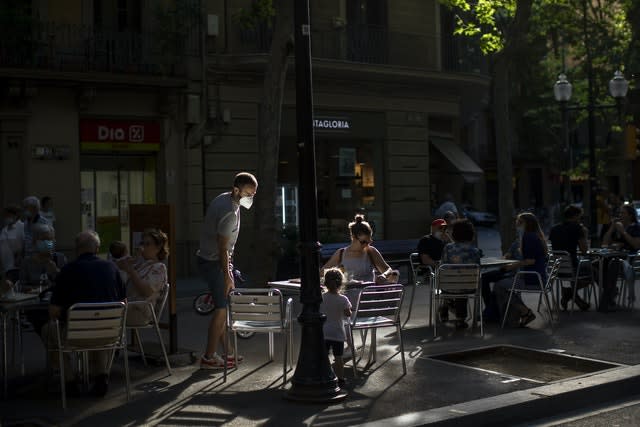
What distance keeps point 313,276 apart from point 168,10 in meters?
13.8

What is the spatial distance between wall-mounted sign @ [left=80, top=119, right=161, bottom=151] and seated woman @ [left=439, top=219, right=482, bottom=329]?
11.0 meters

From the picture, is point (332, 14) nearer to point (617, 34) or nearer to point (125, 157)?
point (125, 157)

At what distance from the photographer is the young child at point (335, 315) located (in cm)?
812

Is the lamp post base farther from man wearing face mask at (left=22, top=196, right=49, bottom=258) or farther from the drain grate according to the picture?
man wearing face mask at (left=22, top=196, right=49, bottom=258)

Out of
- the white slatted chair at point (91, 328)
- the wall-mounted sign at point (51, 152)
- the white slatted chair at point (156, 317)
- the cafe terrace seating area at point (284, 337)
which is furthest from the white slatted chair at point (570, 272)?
the wall-mounted sign at point (51, 152)

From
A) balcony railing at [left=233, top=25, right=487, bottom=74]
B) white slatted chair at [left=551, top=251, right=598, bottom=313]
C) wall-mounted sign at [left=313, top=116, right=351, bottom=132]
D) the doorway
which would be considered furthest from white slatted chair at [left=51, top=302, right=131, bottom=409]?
wall-mounted sign at [left=313, top=116, right=351, bottom=132]

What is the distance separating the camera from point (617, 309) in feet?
41.9

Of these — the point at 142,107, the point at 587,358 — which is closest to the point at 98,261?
the point at 587,358

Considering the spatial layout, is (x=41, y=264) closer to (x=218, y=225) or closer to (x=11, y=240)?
(x=218, y=225)

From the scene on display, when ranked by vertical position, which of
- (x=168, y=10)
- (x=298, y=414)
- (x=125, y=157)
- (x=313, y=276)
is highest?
(x=168, y=10)

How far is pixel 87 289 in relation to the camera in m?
7.58

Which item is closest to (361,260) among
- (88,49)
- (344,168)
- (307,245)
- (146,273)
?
(146,273)

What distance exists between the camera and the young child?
8.12m

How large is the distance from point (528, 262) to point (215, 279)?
4484mm
